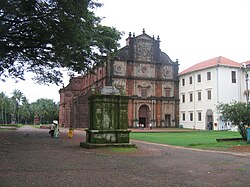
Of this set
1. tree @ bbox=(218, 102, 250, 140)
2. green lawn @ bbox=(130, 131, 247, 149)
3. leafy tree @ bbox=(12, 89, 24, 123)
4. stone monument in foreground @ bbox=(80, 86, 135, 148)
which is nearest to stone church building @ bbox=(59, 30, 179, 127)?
green lawn @ bbox=(130, 131, 247, 149)

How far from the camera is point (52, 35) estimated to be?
17656 millimetres

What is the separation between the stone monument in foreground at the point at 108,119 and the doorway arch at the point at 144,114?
36418mm

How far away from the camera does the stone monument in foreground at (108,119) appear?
14102 mm

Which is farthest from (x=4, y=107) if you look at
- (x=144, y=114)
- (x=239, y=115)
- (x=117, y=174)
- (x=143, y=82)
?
(x=117, y=174)

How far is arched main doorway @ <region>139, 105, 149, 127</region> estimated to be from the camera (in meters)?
51.1

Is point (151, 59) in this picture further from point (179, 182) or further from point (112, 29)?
point (179, 182)

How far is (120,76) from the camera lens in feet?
161

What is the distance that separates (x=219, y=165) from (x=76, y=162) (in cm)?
449

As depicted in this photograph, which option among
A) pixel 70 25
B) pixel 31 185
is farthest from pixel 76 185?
pixel 70 25

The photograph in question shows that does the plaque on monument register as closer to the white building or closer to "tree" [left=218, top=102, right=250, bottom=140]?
"tree" [left=218, top=102, right=250, bottom=140]

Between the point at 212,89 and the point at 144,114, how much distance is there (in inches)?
503

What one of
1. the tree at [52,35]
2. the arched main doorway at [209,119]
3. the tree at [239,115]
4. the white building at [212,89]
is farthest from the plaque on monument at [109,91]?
the arched main doorway at [209,119]

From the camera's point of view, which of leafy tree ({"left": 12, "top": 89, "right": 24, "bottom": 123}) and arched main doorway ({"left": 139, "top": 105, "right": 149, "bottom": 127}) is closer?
arched main doorway ({"left": 139, "top": 105, "right": 149, "bottom": 127})

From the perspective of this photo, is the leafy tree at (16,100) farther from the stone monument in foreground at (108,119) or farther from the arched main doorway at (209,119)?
the stone monument in foreground at (108,119)
